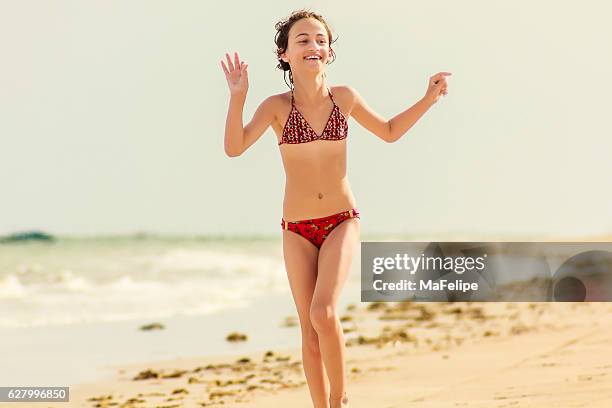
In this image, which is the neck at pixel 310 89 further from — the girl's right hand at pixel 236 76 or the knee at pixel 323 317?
the knee at pixel 323 317

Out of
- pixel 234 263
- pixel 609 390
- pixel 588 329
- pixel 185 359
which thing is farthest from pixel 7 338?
pixel 234 263

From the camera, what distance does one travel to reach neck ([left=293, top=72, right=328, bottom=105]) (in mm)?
5062

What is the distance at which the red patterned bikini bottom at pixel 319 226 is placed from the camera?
4.97 meters

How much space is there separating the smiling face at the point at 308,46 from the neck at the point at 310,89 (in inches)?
2.1

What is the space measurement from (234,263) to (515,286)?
726 centimetres

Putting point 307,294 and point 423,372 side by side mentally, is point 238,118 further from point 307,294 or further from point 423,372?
point 423,372

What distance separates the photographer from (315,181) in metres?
4.98

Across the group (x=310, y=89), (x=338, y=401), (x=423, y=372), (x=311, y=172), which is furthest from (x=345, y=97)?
(x=423, y=372)

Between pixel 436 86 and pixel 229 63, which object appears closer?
pixel 229 63

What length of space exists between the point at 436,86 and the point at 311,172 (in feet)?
2.92

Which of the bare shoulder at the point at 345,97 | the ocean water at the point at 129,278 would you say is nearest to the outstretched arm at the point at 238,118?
the bare shoulder at the point at 345,97

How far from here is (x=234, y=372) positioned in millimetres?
8766

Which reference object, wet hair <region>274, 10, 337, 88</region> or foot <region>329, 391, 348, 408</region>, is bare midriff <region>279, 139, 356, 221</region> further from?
foot <region>329, 391, 348, 408</region>

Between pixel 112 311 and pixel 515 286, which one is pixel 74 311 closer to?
pixel 112 311
